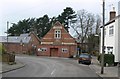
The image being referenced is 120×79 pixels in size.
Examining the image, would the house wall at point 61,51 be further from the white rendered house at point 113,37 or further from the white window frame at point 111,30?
the white window frame at point 111,30

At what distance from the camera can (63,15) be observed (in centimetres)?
10294

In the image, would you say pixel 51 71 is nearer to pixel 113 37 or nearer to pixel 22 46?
Result: pixel 113 37

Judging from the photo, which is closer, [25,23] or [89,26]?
[89,26]

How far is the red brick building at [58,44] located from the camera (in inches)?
3073

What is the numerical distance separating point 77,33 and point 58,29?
9271 millimetres

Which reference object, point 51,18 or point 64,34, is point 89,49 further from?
point 51,18

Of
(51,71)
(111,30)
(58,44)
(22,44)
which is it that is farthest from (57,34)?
(51,71)

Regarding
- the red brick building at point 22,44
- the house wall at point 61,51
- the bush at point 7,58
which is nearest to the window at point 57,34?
the house wall at point 61,51

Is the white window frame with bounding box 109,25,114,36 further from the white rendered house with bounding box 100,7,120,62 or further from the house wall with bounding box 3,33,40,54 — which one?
the house wall with bounding box 3,33,40,54

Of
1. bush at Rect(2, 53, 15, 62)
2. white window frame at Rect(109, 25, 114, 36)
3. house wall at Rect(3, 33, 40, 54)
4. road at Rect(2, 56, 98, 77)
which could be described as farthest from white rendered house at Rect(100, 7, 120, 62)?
house wall at Rect(3, 33, 40, 54)

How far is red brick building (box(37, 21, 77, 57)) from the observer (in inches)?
3073

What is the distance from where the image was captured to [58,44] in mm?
78812

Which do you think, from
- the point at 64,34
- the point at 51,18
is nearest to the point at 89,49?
the point at 64,34

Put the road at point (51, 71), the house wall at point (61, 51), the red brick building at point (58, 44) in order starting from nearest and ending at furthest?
the road at point (51, 71) < the house wall at point (61, 51) < the red brick building at point (58, 44)
